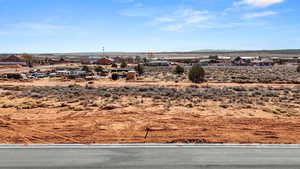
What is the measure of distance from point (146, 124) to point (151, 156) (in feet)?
13.9

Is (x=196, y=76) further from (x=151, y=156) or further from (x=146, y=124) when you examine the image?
(x=151, y=156)

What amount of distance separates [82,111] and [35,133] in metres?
5.04

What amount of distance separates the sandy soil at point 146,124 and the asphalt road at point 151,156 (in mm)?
866

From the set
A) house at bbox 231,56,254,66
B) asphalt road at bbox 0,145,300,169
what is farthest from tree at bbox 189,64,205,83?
house at bbox 231,56,254,66

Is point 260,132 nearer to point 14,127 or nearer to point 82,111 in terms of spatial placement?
point 82,111

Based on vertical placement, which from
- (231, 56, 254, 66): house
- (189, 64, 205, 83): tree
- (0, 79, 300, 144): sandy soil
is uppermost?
(231, 56, 254, 66): house

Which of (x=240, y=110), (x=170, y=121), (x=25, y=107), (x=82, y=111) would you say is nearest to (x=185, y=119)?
(x=170, y=121)

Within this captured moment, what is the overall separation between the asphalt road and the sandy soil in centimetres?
87

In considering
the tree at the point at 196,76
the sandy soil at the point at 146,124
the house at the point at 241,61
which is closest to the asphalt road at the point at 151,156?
the sandy soil at the point at 146,124

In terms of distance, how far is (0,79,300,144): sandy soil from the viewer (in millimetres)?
9383

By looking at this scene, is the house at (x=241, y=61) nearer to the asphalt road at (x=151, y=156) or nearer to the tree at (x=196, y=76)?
the tree at (x=196, y=76)

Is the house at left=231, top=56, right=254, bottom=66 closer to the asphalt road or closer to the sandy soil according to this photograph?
the sandy soil

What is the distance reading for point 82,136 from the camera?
9672 millimetres

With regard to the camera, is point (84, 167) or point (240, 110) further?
point (240, 110)
